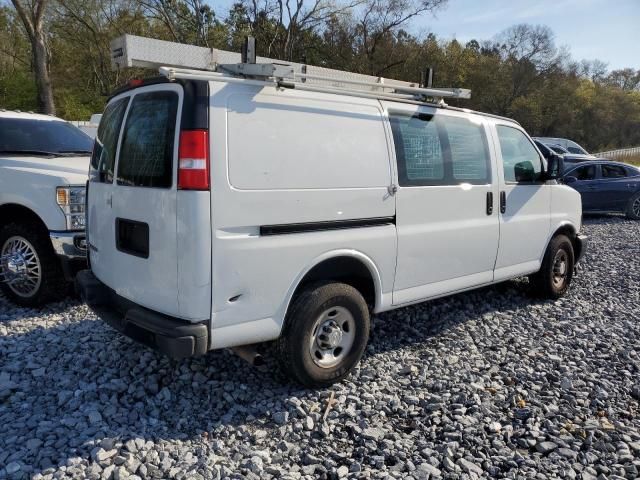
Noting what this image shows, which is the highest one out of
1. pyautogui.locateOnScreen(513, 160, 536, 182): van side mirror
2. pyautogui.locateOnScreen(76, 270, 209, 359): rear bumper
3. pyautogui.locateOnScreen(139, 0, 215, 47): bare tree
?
pyautogui.locateOnScreen(139, 0, 215, 47): bare tree

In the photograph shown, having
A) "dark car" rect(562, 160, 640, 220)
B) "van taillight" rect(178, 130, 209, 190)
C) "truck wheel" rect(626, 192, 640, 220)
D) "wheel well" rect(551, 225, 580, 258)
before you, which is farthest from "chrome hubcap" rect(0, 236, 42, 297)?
"truck wheel" rect(626, 192, 640, 220)

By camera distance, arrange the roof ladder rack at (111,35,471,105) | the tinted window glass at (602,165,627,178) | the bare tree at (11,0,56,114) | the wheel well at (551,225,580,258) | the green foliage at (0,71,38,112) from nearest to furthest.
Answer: the roof ladder rack at (111,35,471,105) → the wheel well at (551,225,580,258) → the tinted window glass at (602,165,627,178) → the bare tree at (11,0,56,114) → the green foliage at (0,71,38,112)

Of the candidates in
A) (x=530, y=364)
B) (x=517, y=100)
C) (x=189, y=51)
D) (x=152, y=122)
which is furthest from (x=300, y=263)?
(x=517, y=100)

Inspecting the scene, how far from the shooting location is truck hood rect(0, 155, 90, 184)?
198 inches

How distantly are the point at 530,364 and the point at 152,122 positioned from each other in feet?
11.5

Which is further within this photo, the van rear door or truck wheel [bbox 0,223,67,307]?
truck wheel [bbox 0,223,67,307]

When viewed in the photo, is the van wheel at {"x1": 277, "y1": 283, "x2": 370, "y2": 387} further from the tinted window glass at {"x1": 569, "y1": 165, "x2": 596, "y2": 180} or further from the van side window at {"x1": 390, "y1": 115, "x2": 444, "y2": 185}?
the tinted window glass at {"x1": 569, "y1": 165, "x2": 596, "y2": 180}

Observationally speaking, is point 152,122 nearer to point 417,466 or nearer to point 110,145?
point 110,145

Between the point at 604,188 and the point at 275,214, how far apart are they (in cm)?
1243

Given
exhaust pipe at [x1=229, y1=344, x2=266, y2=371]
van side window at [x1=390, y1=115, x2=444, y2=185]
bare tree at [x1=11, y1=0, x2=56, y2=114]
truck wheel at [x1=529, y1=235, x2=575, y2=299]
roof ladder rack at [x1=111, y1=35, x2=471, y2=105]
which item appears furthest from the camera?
bare tree at [x1=11, y1=0, x2=56, y2=114]

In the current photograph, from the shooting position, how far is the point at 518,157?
526 cm

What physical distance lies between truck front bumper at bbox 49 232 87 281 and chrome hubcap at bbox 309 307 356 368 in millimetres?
2644

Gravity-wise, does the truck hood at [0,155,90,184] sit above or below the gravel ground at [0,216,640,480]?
above

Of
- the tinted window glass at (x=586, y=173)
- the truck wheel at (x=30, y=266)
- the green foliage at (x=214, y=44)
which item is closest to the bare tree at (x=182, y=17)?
the green foliage at (x=214, y=44)
